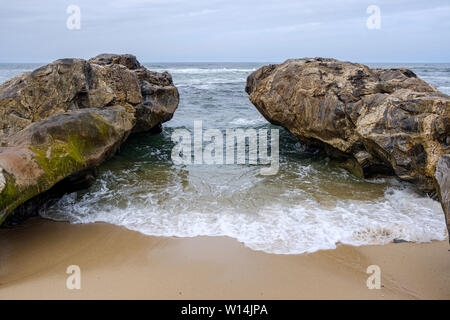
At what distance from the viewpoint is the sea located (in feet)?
13.7

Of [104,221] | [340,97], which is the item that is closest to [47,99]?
[104,221]

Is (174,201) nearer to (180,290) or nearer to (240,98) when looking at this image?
(180,290)

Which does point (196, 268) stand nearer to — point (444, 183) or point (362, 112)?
point (444, 183)

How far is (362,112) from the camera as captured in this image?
576 cm

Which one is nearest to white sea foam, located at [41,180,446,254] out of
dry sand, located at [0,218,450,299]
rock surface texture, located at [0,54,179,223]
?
dry sand, located at [0,218,450,299]

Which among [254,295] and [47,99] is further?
[47,99]

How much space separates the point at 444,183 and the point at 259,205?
2557 millimetres

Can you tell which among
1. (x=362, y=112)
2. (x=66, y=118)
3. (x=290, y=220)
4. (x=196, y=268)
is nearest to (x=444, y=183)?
(x=290, y=220)

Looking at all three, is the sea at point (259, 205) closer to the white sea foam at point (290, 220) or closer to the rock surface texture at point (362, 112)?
the white sea foam at point (290, 220)

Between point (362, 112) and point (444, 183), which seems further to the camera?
point (362, 112)

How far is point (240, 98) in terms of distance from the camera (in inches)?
740

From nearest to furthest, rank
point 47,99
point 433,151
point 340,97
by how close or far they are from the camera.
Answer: point 433,151, point 47,99, point 340,97

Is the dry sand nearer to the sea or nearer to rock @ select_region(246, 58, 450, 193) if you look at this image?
the sea

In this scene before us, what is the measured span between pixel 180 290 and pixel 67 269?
4.10 feet
